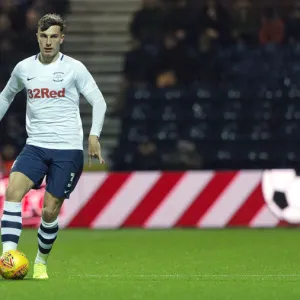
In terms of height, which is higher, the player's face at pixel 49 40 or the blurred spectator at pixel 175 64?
the player's face at pixel 49 40

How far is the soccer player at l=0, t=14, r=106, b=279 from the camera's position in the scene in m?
9.31

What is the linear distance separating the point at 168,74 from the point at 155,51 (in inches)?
17.5

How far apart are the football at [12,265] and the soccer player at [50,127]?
26 cm

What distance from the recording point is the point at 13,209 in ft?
30.4

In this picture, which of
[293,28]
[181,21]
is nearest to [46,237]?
[293,28]

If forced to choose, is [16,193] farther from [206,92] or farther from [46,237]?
[206,92]

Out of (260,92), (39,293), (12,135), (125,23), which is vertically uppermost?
(39,293)

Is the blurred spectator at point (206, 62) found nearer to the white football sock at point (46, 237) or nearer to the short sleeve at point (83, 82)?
the short sleeve at point (83, 82)

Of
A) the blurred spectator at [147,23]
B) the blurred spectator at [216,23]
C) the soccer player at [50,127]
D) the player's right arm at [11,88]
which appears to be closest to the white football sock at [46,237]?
the soccer player at [50,127]

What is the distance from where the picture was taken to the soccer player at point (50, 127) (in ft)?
30.6

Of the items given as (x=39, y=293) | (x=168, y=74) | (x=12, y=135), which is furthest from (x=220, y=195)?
(x=39, y=293)

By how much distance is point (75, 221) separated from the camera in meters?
16.1

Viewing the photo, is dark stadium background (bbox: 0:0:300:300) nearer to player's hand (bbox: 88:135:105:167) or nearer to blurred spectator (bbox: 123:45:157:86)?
blurred spectator (bbox: 123:45:157:86)

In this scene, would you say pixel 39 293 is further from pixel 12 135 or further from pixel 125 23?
pixel 125 23
